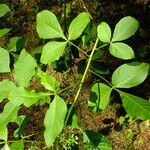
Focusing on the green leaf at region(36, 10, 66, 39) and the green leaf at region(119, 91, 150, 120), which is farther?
the green leaf at region(36, 10, 66, 39)

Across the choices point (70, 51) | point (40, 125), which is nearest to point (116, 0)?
point (40, 125)

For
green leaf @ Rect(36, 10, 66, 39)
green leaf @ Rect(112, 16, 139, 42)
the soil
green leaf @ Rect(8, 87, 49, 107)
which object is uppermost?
green leaf @ Rect(36, 10, 66, 39)

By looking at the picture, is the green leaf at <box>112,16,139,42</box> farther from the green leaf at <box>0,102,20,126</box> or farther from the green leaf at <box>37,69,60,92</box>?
the green leaf at <box>0,102,20,126</box>

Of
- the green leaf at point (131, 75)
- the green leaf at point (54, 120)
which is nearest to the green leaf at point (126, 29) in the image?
the green leaf at point (131, 75)

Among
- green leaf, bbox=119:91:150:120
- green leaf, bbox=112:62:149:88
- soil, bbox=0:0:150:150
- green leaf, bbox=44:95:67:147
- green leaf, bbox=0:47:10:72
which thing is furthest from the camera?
soil, bbox=0:0:150:150

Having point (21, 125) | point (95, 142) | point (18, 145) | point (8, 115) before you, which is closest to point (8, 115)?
point (8, 115)

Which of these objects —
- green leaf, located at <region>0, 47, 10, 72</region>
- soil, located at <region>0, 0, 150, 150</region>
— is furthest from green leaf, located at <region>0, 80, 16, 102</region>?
soil, located at <region>0, 0, 150, 150</region>

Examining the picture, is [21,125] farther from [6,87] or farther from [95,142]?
[95,142]
